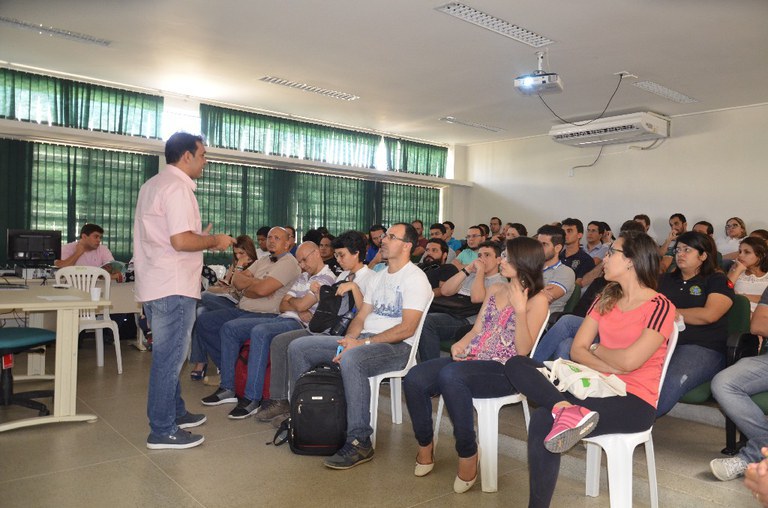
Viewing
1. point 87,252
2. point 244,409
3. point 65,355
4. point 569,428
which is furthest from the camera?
point 87,252

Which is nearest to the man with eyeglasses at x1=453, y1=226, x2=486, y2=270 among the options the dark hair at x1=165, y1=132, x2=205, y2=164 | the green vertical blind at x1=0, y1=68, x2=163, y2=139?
the dark hair at x1=165, y1=132, x2=205, y2=164

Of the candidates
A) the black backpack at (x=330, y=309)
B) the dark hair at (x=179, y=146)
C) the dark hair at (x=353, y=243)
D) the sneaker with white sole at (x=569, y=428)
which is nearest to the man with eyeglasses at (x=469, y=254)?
the dark hair at (x=353, y=243)

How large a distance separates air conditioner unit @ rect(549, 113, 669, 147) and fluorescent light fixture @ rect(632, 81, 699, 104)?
17.5 inches

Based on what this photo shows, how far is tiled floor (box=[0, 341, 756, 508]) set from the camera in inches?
102

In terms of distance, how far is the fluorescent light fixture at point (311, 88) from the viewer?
7.29 metres

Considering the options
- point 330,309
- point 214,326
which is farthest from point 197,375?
point 330,309

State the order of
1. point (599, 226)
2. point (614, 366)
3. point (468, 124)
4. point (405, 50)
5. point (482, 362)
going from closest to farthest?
point (614, 366), point (482, 362), point (405, 50), point (599, 226), point (468, 124)

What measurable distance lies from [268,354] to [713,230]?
6.75m

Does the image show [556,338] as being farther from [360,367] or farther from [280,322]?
[280,322]

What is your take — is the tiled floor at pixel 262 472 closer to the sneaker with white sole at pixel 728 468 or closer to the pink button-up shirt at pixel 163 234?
the sneaker with white sole at pixel 728 468

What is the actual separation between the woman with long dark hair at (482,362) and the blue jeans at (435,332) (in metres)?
0.97

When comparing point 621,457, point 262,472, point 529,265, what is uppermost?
point 529,265

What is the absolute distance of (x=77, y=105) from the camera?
7543 millimetres

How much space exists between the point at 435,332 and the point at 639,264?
1779mm
